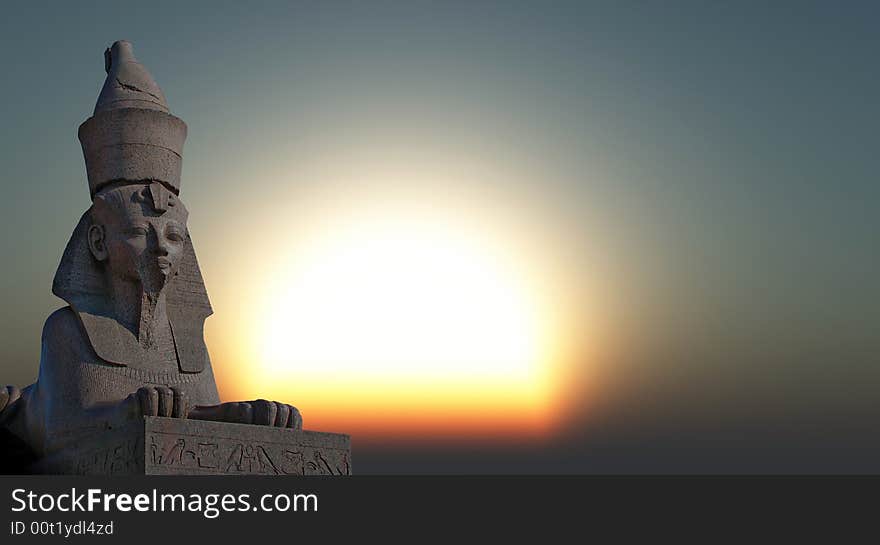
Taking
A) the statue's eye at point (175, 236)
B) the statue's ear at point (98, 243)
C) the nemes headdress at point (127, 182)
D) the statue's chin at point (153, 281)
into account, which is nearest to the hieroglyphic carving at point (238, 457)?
the nemes headdress at point (127, 182)

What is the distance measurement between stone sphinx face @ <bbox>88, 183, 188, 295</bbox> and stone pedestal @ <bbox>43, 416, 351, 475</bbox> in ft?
4.59

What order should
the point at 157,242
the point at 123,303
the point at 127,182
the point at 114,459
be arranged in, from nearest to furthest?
the point at 114,459, the point at 157,242, the point at 123,303, the point at 127,182

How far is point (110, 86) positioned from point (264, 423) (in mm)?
3213

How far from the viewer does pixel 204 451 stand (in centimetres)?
782

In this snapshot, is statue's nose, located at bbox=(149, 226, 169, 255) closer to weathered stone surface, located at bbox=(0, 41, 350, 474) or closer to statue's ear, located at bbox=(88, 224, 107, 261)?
weathered stone surface, located at bbox=(0, 41, 350, 474)

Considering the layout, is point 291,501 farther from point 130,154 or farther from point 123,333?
point 130,154

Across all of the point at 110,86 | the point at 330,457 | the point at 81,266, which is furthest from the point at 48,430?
the point at 110,86

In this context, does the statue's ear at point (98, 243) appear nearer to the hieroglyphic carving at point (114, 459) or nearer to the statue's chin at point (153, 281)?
the statue's chin at point (153, 281)

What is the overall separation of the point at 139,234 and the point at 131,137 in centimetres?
84

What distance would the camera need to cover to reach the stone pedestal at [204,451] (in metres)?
7.60

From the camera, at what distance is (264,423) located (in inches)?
327

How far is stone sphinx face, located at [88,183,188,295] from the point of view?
29.4 feet

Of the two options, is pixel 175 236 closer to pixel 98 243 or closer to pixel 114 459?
pixel 98 243

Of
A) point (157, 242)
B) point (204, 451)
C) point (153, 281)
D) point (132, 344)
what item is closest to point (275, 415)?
point (204, 451)
